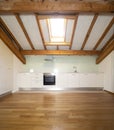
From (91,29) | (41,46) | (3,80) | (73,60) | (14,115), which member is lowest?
(14,115)

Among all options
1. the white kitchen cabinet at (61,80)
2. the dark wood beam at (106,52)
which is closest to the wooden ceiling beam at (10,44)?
the white kitchen cabinet at (61,80)

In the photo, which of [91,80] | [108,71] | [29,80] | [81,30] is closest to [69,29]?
[81,30]

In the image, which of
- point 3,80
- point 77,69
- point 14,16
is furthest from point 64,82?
point 14,16

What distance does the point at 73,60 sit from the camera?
7246 mm

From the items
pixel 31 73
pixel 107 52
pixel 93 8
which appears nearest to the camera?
pixel 93 8

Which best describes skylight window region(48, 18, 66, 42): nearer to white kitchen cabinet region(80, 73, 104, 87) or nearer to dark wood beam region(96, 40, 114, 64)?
dark wood beam region(96, 40, 114, 64)

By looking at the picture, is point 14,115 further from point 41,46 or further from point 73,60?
point 73,60

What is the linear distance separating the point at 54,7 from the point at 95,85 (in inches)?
176

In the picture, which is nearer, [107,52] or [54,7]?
[54,7]

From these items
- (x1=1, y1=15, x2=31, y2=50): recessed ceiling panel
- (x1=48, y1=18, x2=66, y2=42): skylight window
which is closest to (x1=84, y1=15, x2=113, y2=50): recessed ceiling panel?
(x1=48, y1=18, x2=66, y2=42): skylight window

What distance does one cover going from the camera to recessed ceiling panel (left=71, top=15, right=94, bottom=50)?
406 centimetres

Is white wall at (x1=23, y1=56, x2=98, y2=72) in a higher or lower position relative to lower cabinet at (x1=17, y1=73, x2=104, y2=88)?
higher

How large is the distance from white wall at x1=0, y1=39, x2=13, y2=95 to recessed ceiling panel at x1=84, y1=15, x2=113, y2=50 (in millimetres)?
3351

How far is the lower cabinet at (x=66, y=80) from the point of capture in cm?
655
